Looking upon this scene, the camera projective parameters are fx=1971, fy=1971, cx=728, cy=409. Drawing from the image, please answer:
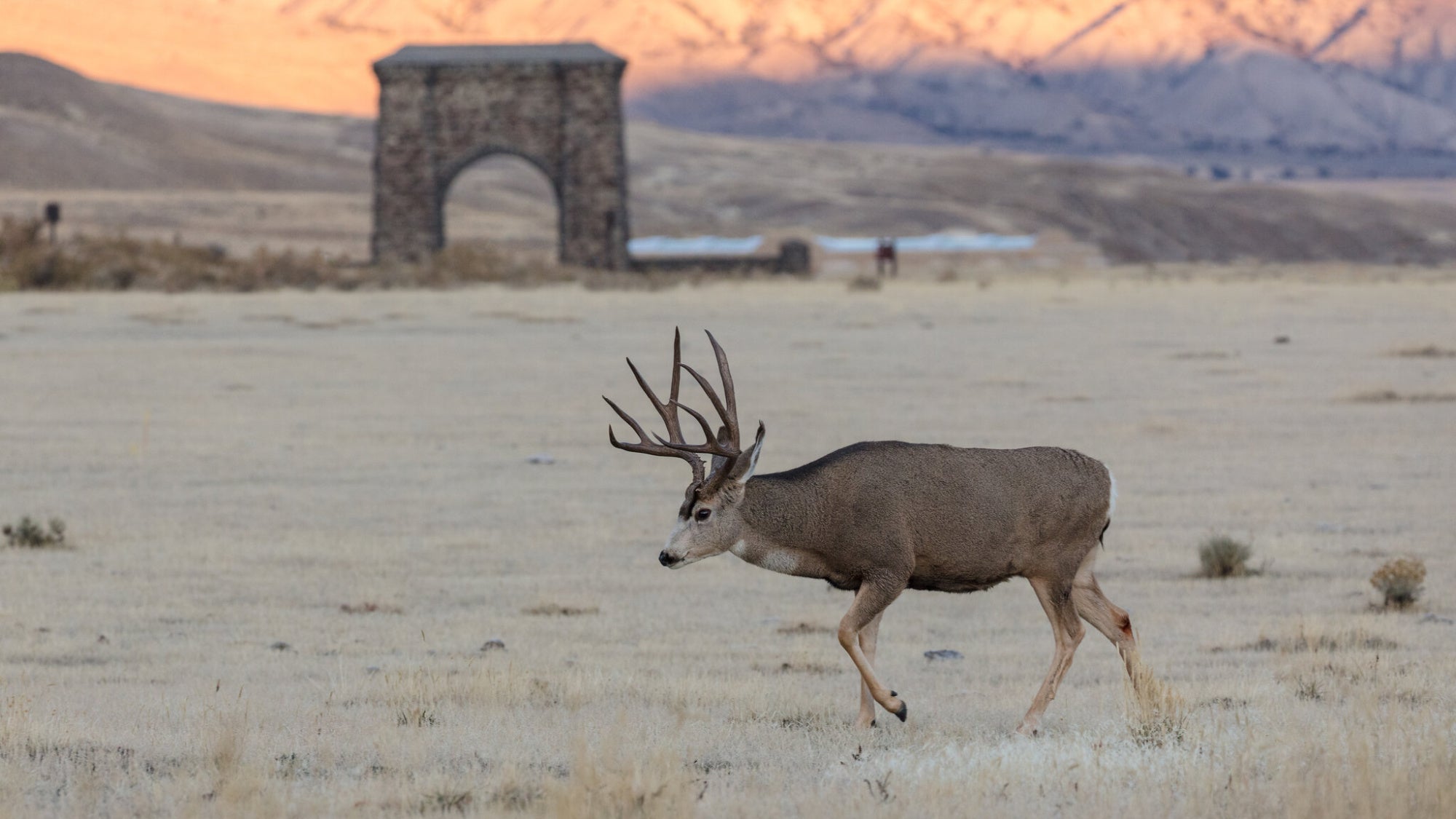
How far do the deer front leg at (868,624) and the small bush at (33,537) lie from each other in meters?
7.87

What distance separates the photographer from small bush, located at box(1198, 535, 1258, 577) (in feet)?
41.0

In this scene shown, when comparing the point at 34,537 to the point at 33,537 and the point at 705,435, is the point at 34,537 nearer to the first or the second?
the point at 33,537

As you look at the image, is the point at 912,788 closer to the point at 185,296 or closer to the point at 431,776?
the point at 431,776

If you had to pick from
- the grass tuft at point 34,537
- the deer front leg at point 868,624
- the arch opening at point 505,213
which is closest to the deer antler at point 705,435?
the deer front leg at point 868,624

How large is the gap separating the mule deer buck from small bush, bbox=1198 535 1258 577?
4975 mm

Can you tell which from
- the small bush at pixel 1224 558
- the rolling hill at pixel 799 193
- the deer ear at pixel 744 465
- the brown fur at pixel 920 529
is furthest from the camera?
the rolling hill at pixel 799 193

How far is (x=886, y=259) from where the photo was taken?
7775cm

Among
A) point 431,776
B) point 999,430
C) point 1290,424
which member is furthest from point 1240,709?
point 1290,424

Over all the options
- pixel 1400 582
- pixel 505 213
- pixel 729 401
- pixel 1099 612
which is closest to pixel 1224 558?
pixel 1400 582

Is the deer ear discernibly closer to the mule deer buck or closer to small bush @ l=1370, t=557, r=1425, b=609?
the mule deer buck

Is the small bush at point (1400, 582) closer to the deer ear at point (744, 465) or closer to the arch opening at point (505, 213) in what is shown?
the deer ear at point (744, 465)

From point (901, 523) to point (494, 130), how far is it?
165 feet

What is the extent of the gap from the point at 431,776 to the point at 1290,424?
52.8 ft

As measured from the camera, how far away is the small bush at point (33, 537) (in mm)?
13453
